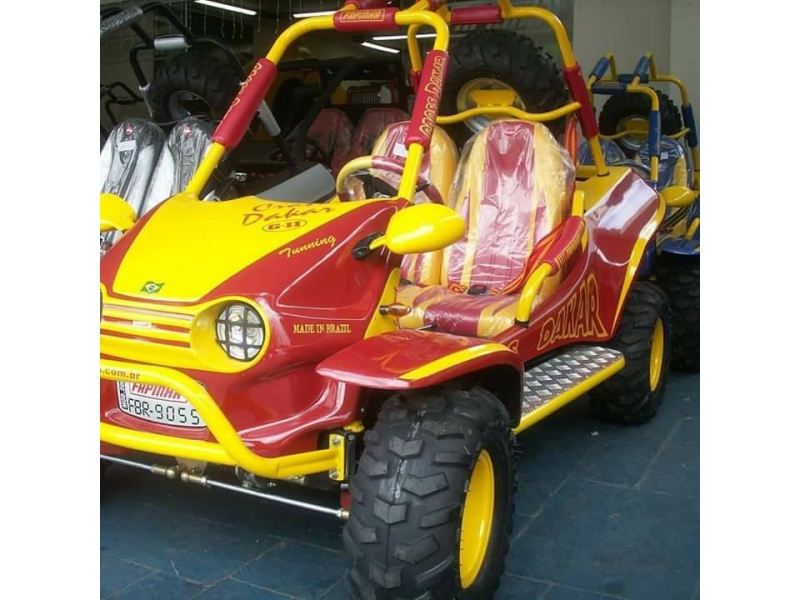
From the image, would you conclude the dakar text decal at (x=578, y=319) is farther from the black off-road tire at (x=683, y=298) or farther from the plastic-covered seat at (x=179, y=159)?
the plastic-covered seat at (x=179, y=159)

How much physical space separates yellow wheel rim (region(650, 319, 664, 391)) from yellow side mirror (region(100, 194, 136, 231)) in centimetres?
252

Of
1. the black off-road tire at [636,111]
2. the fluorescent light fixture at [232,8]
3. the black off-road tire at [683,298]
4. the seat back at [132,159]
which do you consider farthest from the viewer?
the fluorescent light fixture at [232,8]

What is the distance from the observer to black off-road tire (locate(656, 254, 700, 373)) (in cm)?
493

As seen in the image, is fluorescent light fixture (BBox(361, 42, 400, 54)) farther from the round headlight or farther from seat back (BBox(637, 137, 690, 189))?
the round headlight

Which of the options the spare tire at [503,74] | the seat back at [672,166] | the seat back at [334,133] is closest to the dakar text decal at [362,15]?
the spare tire at [503,74]

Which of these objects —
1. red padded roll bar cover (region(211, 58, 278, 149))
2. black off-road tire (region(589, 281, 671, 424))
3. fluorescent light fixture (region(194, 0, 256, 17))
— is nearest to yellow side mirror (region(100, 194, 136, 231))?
red padded roll bar cover (region(211, 58, 278, 149))

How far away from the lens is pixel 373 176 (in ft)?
9.98

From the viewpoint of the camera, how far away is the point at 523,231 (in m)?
3.66

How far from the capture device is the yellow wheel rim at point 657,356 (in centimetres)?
415

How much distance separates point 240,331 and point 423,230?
1.70 ft

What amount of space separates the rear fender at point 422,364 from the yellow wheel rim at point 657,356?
6.07 feet

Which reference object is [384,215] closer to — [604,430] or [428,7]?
[428,7]

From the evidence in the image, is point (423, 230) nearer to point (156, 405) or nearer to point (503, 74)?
point (156, 405)

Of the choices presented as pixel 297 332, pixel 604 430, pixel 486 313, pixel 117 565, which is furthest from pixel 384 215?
pixel 604 430
